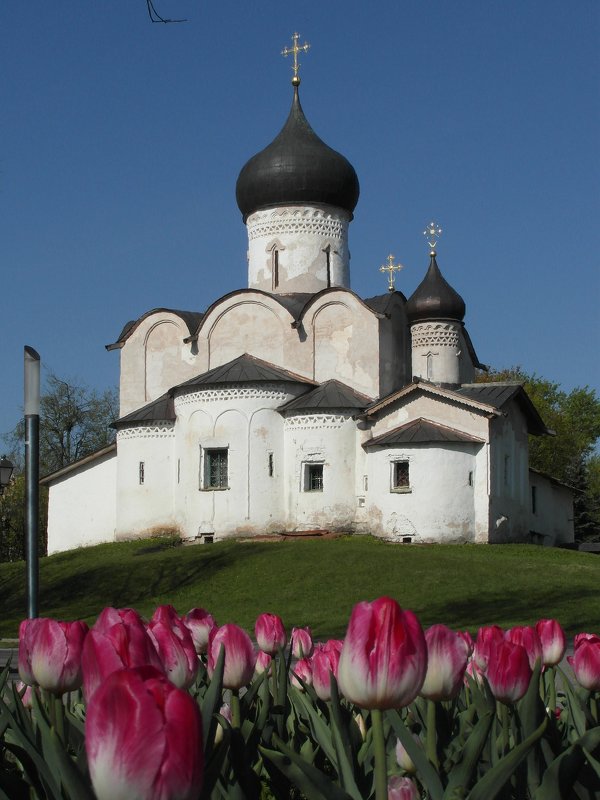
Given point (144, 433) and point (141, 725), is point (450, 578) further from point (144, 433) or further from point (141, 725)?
point (141, 725)

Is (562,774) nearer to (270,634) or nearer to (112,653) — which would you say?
(112,653)

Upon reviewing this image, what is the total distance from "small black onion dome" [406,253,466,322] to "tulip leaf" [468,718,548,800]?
95.7 ft

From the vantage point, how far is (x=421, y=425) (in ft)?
88.1

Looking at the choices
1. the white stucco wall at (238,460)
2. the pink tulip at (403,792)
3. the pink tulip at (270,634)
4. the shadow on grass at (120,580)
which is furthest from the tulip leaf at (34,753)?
the white stucco wall at (238,460)

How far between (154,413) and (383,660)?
27545 millimetres

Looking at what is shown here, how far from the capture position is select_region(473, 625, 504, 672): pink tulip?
3233 millimetres

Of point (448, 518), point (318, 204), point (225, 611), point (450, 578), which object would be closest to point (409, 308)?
point (318, 204)

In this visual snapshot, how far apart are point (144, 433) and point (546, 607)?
14.8 metres

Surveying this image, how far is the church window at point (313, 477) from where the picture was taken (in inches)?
1088

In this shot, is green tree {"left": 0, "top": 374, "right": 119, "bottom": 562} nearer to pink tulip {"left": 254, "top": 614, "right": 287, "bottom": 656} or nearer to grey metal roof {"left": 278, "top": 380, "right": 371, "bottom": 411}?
grey metal roof {"left": 278, "top": 380, "right": 371, "bottom": 411}

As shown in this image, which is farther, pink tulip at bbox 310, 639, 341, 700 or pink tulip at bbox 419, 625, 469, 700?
pink tulip at bbox 310, 639, 341, 700

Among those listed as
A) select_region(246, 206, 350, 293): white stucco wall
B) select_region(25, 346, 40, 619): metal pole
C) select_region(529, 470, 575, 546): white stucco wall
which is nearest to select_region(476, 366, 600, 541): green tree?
select_region(529, 470, 575, 546): white stucco wall

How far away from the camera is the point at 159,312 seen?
31.6m

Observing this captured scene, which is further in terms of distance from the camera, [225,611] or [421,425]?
[421,425]
